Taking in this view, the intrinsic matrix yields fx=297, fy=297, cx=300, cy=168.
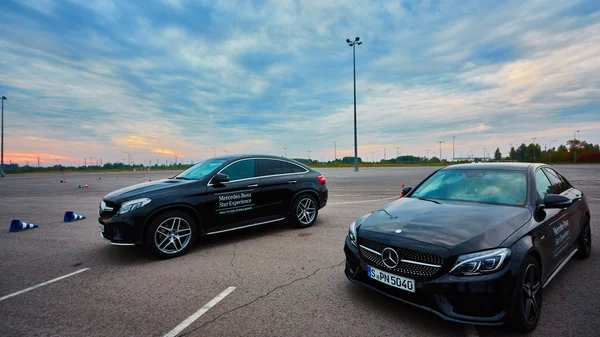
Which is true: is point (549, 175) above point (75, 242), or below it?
above

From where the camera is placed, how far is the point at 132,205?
4648 mm

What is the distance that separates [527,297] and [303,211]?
453cm

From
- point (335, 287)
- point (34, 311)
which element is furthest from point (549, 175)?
point (34, 311)

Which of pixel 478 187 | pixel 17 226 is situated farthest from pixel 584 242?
pixel 17 226

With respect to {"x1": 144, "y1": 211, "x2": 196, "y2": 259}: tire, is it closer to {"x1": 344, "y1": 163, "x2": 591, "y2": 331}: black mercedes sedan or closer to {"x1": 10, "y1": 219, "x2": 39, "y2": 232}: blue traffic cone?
{"x1": 344, "y1": 163, "x2": 591, "y2": 331}: black mercedes sedan

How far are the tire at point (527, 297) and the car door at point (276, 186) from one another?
441cm

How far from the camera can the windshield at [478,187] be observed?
3453 mm

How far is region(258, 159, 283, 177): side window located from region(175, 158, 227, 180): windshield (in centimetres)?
77

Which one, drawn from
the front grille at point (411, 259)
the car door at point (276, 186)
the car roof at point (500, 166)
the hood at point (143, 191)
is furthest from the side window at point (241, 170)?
the car roof at point (500, 166)

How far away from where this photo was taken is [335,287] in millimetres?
3570

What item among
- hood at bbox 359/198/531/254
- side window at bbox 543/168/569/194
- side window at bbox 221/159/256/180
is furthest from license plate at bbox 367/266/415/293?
side window at bbox 221/159/256/180

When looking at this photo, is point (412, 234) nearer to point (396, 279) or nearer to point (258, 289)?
point (396, 279)

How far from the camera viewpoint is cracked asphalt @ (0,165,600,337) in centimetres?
277

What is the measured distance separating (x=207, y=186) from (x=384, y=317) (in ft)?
12.1
